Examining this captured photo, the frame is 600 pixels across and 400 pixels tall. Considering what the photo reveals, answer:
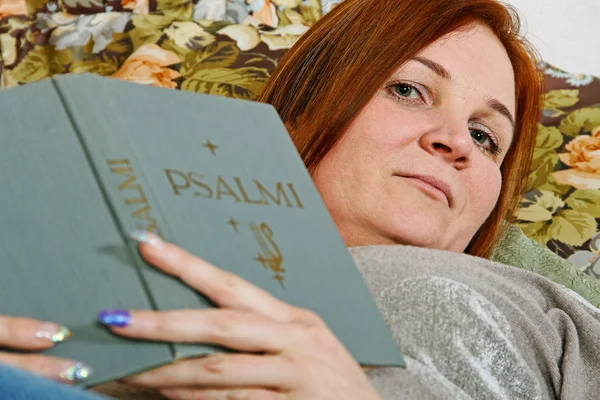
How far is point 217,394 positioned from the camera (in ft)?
1.75

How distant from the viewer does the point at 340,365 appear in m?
0.57

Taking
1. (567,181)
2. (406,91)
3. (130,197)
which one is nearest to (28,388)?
(130,197)

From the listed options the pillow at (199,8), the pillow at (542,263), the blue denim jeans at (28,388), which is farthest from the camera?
the pillow at (199,8)

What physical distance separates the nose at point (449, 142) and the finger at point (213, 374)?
1.75 feet

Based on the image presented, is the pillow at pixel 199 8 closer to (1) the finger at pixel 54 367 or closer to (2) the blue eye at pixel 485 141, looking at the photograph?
(2) the blue eye at pixel 485 141

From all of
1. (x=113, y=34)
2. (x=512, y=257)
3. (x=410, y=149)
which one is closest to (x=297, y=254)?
(x=410, y=149)

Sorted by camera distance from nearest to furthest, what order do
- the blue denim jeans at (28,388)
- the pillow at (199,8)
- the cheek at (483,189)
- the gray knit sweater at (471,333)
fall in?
the blue denim jeans at (28,388) < the gray knit sweater at (471,333) < the cheek at (483,189) < the pillow at (199,8)

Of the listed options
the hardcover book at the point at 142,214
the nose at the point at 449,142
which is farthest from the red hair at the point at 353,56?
the hardcover book at the point at 142,214

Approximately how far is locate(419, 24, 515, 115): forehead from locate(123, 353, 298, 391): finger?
0.65 meters

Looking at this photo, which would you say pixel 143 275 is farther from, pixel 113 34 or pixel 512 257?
pixel 113 34

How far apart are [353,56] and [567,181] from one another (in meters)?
0.61

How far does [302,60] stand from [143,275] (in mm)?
720

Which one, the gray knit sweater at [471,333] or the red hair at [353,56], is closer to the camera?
the gray knit sweater at [471,333]

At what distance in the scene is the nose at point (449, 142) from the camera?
99cm
